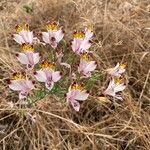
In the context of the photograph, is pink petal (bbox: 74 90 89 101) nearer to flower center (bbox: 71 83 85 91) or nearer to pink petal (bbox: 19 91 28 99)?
flower center (bbox: 71 83 85 91)

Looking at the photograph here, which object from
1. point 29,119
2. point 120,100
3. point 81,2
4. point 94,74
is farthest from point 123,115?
point 81,2

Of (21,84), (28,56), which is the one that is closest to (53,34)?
(28,56)

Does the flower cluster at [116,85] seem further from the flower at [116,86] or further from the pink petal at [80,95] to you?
the pink petal at [80,95]

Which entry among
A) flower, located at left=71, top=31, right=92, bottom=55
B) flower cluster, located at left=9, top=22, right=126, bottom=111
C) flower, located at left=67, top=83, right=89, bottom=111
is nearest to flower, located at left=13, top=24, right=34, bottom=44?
flower cluster, located at left=9, top=22, right=126, bottom=111

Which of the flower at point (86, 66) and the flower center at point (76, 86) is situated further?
the flower at point (86, 66)

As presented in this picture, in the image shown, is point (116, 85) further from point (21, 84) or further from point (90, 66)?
point (21, 84)

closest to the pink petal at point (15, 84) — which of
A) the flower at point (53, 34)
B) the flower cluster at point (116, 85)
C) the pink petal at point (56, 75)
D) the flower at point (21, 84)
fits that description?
the flower at point (21, 84)
